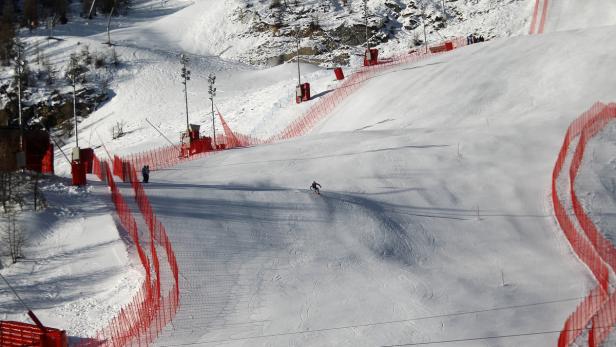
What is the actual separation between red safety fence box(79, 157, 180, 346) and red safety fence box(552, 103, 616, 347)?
8.10 meters

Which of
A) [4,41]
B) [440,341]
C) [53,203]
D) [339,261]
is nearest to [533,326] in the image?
[440,341]

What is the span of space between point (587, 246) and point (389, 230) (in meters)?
5.04

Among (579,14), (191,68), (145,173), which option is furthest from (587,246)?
(191,68)

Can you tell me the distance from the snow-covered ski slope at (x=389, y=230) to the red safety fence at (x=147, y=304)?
12.0 inches

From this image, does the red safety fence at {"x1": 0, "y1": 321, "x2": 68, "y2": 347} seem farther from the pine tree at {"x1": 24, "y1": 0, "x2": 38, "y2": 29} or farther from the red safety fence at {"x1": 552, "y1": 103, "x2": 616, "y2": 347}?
the pine tree at {"x1": 24, "y1": 0, "x2": 38, "y2": 29}

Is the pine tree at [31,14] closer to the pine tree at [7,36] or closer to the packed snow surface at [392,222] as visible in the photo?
the pine tree at [7,36]

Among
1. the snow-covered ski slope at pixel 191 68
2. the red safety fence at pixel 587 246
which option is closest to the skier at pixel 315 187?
the red safety fence at pixel 587 246

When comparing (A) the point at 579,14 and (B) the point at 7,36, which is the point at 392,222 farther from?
(B) the point at 7,36

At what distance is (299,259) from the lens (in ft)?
61.6

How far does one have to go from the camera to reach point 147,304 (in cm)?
1648

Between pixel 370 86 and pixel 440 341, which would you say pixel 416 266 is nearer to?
pixel 440 341

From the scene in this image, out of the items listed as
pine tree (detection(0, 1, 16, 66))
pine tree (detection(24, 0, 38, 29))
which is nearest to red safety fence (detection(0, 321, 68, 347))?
pine tree (detection(0, 1, 16, 66))

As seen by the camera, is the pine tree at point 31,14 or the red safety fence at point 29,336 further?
the pine tree at point 31,14

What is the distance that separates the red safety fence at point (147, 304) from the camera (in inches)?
608
